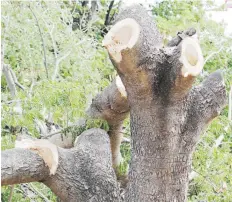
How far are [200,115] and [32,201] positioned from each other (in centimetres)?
113

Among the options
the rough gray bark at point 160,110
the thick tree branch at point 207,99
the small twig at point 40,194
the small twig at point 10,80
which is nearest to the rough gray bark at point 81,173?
the rough gray bark at point 160,110

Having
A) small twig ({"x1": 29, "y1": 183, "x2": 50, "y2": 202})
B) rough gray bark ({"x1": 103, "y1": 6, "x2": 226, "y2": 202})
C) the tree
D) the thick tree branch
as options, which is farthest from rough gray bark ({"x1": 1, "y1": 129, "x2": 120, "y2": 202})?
small twig ({"x1": 29, "y1": 183, "x2": 50, "y2": 202})

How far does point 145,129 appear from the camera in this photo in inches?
62.0

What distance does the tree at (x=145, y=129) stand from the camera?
1416mm

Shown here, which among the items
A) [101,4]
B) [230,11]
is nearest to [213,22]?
[230,11]

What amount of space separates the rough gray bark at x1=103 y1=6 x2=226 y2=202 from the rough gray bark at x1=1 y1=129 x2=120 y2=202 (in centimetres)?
12

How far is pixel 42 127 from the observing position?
233cm

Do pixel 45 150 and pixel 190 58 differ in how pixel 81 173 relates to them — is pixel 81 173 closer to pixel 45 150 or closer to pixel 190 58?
pixel 45 150

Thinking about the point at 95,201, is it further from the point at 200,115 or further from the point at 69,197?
the point at 200,115

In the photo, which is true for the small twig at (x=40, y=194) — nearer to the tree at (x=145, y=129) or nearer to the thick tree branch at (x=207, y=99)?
the tree at (x=145, y=129)

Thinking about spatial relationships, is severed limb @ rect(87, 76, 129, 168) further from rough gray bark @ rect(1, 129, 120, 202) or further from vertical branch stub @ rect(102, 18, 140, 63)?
vertical branch stub @ rect(102, 18, 140, 63)

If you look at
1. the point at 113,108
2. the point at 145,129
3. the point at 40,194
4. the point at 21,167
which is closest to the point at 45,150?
the point at 21,167

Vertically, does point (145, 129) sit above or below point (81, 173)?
above

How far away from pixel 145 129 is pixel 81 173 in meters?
0.34
